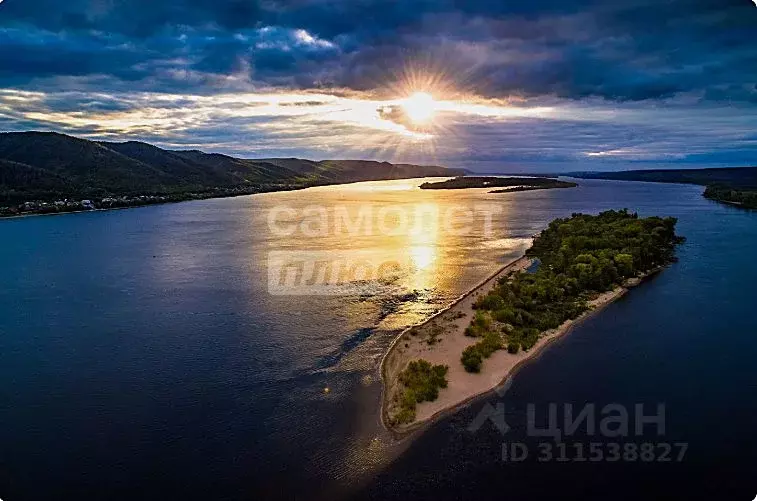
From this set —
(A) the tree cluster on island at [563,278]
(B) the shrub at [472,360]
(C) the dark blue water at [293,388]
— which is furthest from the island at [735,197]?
(B) the shrub at [472,360]

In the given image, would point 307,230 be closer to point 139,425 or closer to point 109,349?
point 109,349

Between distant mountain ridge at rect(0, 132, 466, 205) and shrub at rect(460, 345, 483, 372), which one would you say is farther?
distant mountain ridge at rect(0, 132, 466, 205)

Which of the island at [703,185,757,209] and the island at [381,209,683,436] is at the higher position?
the island at [703,185,757,209]

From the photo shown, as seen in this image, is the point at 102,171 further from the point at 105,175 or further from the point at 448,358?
the point at 448,358

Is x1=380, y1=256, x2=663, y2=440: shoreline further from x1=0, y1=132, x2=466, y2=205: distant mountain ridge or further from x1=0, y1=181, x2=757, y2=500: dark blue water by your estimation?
x1=0, y1=132, x2=466, y2=205: distant mountain ridge

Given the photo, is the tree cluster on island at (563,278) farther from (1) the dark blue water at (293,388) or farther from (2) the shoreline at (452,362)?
(1) the dark blue water at (293,388)

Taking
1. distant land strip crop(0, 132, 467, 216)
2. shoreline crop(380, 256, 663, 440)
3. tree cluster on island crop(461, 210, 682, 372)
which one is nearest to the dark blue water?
shoreline crop(380, 256, 663, 440)

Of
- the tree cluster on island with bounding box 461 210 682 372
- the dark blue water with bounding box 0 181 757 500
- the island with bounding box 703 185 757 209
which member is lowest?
the dark blue water with bounding box 0 181 757 500
